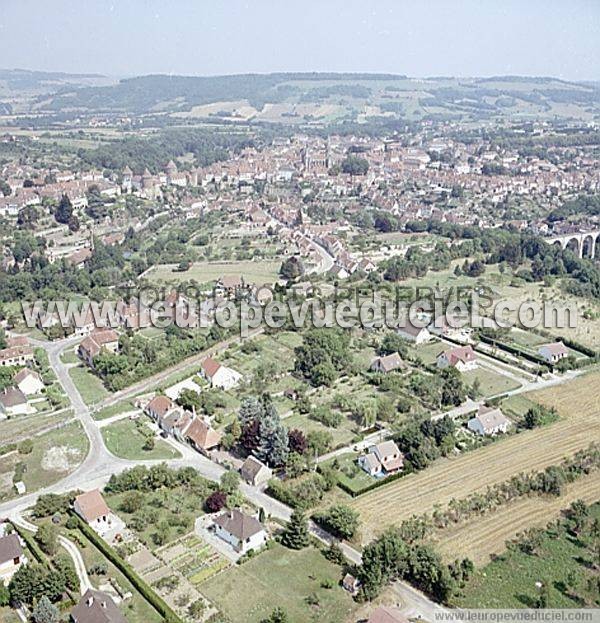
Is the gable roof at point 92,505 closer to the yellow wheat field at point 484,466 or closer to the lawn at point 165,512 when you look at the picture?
the lawn at point 165,512

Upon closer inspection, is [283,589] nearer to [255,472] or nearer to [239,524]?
[239,524]

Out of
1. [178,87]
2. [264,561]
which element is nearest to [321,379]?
[264,561]

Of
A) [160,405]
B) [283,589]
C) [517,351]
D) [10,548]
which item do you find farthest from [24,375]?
[517,351]

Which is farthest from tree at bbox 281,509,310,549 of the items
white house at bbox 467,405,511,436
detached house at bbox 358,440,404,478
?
white house at bbox 467,405,511,436

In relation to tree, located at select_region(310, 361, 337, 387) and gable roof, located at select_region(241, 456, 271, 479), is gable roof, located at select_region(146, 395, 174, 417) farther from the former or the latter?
tree, located at select_region(310, 361, 337, 387)

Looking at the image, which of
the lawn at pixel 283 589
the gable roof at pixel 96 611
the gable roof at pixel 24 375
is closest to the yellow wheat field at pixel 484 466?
the lawn at pixel 283 589

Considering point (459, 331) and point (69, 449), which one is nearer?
point (69, 449)

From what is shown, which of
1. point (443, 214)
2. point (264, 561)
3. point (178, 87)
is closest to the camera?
point (264, 561)

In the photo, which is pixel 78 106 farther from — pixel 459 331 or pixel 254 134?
pixel 459 331
